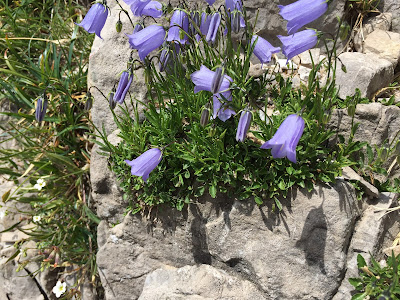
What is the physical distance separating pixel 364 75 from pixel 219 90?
1.87 metres

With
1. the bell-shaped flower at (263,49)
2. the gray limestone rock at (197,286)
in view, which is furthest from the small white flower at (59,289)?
the bell-shaped flower at (263,49)

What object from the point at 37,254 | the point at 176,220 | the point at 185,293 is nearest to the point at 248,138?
the point at 176,220

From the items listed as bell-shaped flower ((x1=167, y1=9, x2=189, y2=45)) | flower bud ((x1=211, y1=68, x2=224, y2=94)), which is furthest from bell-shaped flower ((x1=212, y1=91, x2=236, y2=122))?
bell-shaped flower ((x1=167, y1=9, x2=189, y2=45))

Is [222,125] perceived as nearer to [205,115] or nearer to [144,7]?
[205,115]

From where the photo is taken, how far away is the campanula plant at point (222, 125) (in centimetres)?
315

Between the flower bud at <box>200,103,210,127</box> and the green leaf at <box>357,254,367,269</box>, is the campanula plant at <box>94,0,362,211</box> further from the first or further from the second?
the green leaf at <box>357,254,367,269</box>

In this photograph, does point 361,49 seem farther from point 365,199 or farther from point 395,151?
point 365,199

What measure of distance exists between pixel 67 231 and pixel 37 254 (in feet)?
2.10

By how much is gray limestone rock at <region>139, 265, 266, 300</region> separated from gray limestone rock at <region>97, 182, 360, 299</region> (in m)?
0.09

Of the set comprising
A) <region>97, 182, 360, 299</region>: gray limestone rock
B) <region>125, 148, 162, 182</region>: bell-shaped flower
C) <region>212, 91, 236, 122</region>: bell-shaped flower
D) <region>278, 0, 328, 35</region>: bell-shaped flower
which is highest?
<region>278, 0, 328, 35</region>: bell-shaped flower

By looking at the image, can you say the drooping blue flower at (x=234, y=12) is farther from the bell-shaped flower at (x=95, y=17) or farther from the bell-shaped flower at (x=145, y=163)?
the bell-shaped flower at (x=145, y=163)

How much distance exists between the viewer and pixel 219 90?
311 centimetres

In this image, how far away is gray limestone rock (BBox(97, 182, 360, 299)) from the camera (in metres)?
3.49

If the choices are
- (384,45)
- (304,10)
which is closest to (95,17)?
(304,10)
